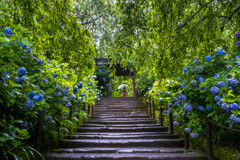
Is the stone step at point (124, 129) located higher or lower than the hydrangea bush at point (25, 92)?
lower

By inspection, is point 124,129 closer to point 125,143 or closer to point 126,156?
point 125,143

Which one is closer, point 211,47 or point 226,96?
point 226,96

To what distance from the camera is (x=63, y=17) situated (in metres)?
2.62

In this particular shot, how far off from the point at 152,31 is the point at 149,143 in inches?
84.1

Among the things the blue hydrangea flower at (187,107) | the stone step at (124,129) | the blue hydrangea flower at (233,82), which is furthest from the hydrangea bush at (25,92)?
the blue hydrangea flower at (233,82)

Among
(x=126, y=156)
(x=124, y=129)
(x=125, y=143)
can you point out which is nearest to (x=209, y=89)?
(x=126, y=156)

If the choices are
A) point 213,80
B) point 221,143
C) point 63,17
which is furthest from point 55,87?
point 221,143

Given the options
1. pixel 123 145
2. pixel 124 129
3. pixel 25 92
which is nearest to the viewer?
pixel 25 92

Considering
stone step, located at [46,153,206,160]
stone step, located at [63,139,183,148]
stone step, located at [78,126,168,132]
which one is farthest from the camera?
stone step, located at [78,126,168,132]

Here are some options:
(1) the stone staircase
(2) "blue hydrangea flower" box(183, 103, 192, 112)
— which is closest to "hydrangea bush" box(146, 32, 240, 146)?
(2) "blue hydrangea flower" box(183, 103, 192, 112)

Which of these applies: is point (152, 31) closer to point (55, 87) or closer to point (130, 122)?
point (55, 87)

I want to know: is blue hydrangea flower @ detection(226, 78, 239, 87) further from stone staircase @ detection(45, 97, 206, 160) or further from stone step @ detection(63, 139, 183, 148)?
stone step @ detection(63, 139, 183, 148)

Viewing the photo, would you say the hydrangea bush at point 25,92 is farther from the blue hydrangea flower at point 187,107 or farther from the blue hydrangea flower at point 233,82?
the blue hydrangea flower at point 233,82

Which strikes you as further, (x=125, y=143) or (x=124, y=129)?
(x=124, y=129)
